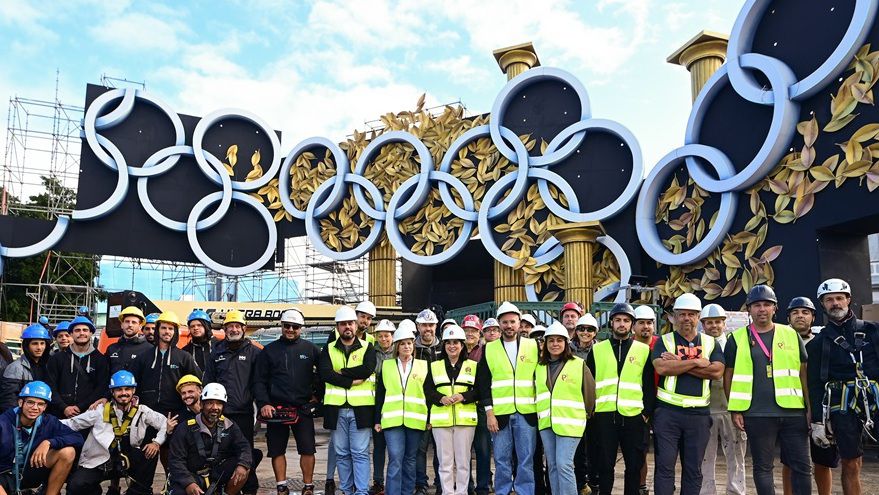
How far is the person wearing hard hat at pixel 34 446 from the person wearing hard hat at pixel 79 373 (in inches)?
25.8

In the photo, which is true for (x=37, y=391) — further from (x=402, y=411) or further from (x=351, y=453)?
(x=402, y=411)

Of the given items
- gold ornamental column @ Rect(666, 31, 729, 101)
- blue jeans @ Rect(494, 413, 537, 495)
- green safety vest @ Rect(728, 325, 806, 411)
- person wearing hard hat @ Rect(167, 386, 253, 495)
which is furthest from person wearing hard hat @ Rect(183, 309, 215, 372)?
gold ornamental column @ Rect(666, 31, 729, 101)

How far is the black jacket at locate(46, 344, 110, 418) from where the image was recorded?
6.59 m

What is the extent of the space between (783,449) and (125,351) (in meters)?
5.72

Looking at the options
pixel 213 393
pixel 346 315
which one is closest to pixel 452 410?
pixel 346 315

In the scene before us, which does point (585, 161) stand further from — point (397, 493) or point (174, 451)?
point (174, 451)

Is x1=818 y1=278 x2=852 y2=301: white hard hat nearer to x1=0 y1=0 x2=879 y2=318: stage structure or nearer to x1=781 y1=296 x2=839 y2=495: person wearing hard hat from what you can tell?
x1=781 y1=296 x2=839 y2=495: person wearing hard hat

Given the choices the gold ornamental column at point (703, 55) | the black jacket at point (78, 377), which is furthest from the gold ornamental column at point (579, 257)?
the black jacket at point (78, 377)

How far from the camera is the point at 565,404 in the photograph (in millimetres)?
5613

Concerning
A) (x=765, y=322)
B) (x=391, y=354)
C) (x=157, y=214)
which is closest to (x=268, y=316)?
(x=157, y=214)

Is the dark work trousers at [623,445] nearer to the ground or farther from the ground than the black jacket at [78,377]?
nearer to the ground

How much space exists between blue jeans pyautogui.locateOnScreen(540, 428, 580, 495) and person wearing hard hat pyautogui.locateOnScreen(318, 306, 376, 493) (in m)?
1.61

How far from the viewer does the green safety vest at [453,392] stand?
6086 millimetres

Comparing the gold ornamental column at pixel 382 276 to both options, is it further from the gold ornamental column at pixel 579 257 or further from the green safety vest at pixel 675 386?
the green safety vest at pixel 675 386
